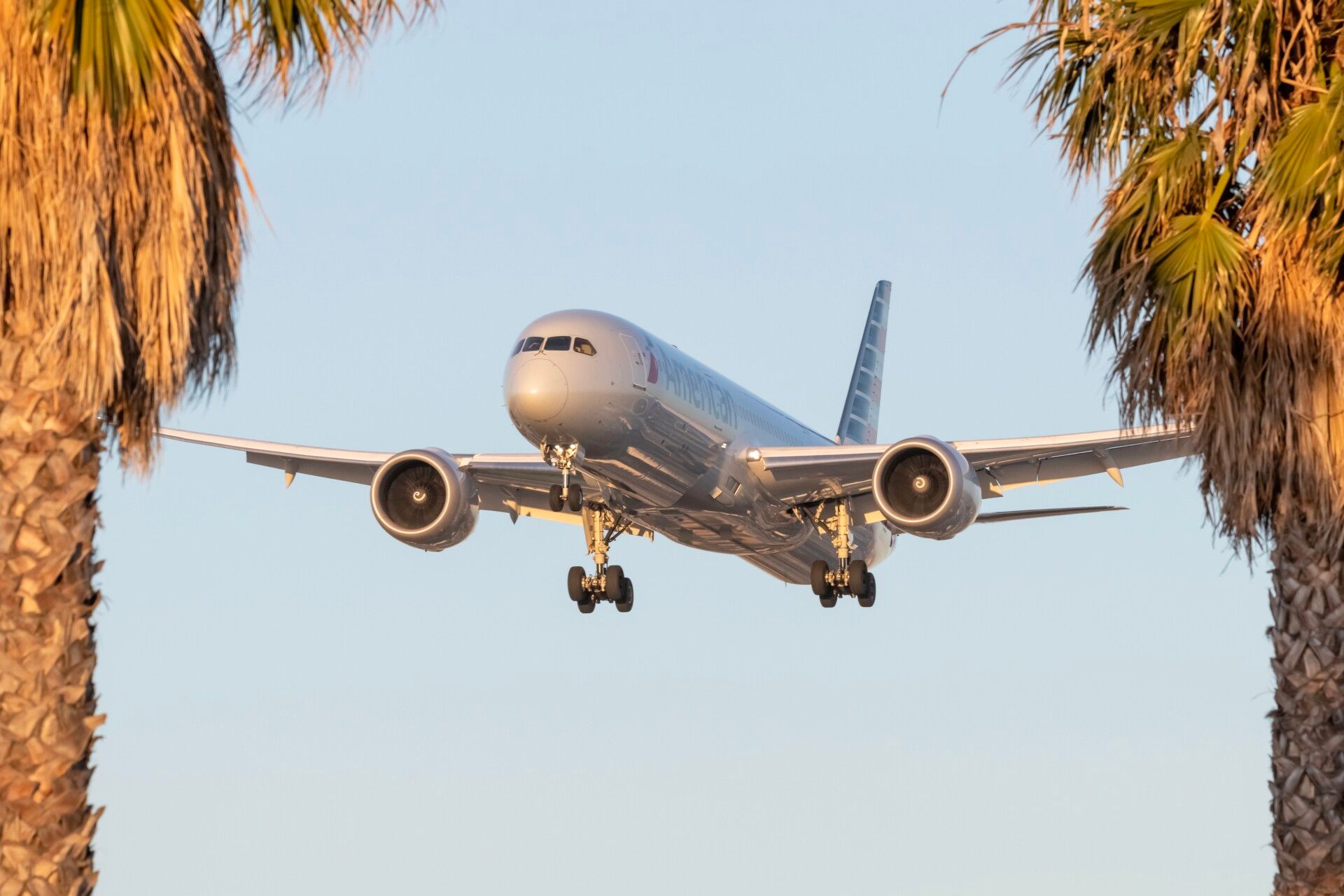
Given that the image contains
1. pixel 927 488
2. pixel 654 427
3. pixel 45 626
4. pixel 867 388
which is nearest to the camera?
pixel 45 626

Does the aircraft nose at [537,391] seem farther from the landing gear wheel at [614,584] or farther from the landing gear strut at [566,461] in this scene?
the landing gear wheel at [614,584]

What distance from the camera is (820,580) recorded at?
3331 cm

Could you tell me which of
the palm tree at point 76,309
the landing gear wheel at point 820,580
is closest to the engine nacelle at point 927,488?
the landing gear wheel at point 820,580

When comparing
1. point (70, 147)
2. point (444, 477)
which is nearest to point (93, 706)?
point (70, 147)

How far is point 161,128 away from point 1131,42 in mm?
6372

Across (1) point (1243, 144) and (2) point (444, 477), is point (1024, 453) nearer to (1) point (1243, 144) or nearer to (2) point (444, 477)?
(2) point (444, 477)

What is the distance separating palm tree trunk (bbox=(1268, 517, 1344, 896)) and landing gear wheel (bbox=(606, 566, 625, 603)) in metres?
22.1

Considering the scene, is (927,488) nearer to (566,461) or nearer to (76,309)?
(566,461)

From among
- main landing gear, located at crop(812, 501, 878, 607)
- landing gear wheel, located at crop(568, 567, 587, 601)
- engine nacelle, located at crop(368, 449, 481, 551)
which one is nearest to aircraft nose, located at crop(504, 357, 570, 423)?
engine nacelle, located at crop(368, 449, 481, 551)

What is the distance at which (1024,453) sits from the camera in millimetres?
30844

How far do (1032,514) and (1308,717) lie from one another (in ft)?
71.1

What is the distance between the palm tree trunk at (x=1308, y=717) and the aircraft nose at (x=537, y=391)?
641 inches

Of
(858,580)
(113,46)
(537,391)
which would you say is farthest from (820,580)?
(113,46)

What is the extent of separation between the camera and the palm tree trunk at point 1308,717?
35.0 ft
